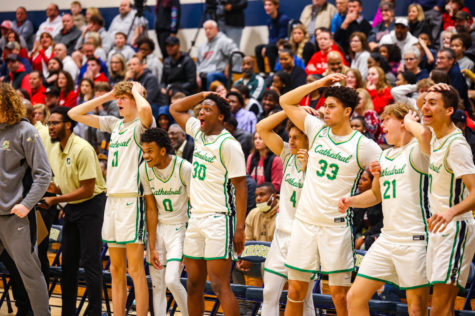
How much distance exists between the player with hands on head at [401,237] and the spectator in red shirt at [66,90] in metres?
7.18

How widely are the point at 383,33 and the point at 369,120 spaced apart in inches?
125

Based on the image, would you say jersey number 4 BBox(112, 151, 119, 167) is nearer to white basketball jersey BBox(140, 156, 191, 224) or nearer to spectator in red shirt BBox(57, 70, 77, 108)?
white basketball jersey BBox(140, 156, 191, 224)

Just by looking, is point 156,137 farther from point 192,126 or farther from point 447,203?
point 447,203

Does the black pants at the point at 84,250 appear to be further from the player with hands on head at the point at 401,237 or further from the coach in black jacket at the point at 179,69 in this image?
the coach in black jacket at the point at 179,69

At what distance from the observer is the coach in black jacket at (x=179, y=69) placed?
37.1 feet

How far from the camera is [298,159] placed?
5527mm

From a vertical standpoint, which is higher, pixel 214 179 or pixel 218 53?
pixel 218 53

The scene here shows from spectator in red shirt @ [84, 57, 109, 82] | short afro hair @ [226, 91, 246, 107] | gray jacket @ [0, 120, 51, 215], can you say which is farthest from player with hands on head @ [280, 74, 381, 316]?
spectator in red shirt @ [84, 57, 109, 82]

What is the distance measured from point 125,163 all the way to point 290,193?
4.83ft

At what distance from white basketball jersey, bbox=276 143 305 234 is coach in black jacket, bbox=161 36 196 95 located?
5.88 m

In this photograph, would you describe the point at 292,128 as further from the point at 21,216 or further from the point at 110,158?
the point at 21,216

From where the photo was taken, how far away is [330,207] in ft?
16.5

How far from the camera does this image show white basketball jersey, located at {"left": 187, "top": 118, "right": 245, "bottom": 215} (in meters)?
5.58

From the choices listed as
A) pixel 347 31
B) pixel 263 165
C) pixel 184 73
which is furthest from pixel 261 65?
pixel 263 165
